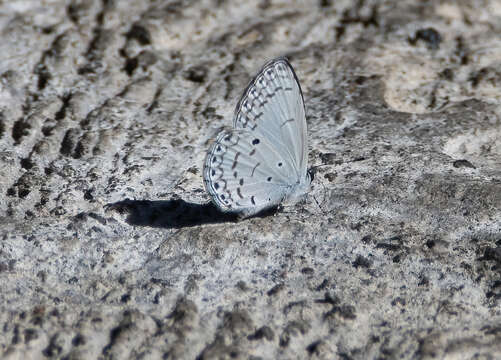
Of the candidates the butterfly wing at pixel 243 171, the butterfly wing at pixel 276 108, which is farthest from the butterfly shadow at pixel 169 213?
the butterfly wing at pixel 276 108

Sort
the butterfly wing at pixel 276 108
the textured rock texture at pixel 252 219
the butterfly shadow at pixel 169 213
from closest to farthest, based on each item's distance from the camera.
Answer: the textured rock texture at pixel 252 219 → the butterfly wing at pixel 276 108 → the butterfly shadow at pixel 169 213

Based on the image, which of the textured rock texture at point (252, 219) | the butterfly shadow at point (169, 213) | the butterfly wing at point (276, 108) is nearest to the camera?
the textured rock texture at point (252, 219)

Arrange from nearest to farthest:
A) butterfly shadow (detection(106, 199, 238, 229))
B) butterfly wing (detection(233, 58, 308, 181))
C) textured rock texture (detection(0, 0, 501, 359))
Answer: textured rock texture (detection(0, 0, 501, 359)) < butterfly wing (detection(233, 58, 308, 181)) < butterfly shadow (detection(106, 199, 238, 229))

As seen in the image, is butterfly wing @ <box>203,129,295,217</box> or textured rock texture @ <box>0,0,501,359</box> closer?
textured rock texture @ <box>0,0,501,359</box>

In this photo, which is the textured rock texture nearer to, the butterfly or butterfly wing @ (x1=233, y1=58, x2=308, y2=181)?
the butterfly

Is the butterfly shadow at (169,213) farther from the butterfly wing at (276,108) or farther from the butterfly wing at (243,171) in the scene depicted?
the butterfly wing at (276,108)

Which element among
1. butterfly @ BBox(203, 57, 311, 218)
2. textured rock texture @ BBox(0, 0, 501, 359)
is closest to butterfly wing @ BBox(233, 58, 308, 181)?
butterfly @ BBox(203, 57, 311, 218)

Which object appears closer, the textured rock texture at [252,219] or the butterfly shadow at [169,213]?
the textured rock texture at [252,219]

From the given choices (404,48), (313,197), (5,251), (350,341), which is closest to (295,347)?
(350,341)
